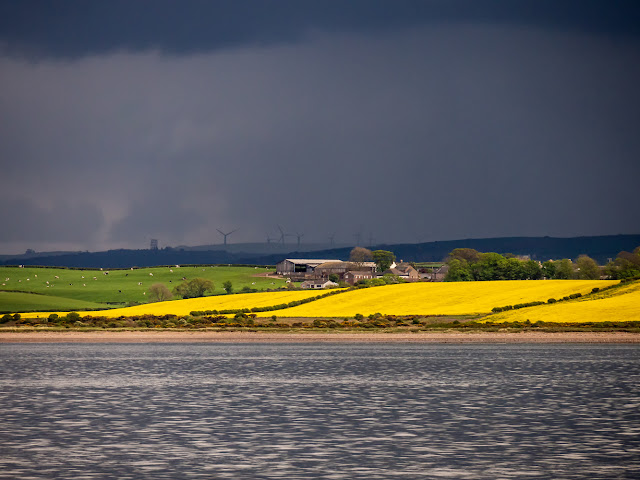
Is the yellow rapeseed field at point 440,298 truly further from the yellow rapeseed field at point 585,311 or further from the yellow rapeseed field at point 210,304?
the yellow rapeseed field at point 210,304

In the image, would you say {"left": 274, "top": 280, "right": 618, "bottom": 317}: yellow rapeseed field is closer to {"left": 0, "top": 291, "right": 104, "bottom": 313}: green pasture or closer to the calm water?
{"left": 0, "top": 291, "right": 104, "bottom": 313}: green pasture

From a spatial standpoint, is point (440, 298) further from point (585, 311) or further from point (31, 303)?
point (31, 303)

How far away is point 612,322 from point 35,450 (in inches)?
2931

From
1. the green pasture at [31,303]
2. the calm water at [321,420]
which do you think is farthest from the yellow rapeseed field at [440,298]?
the calm water at [321,420]

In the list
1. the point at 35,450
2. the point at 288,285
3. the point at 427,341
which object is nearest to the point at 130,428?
the point at 35,450

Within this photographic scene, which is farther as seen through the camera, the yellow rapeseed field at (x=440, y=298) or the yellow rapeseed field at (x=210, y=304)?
the yellow rapeseed field at (x=210, y=304)

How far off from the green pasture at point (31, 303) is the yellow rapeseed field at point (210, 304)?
12109mm

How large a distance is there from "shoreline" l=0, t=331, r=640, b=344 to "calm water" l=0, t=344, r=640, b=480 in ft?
68.7

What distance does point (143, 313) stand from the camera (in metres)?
126

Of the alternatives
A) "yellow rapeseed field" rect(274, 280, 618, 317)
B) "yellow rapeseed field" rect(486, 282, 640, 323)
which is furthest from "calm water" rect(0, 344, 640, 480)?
"yellow rapeseed field" rect(274, 280, 618, 317)

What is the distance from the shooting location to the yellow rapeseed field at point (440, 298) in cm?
11356

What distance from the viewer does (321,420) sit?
1325 inches

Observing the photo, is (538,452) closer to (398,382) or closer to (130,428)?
(130,428)

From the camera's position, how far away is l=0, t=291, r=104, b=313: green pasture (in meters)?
147
